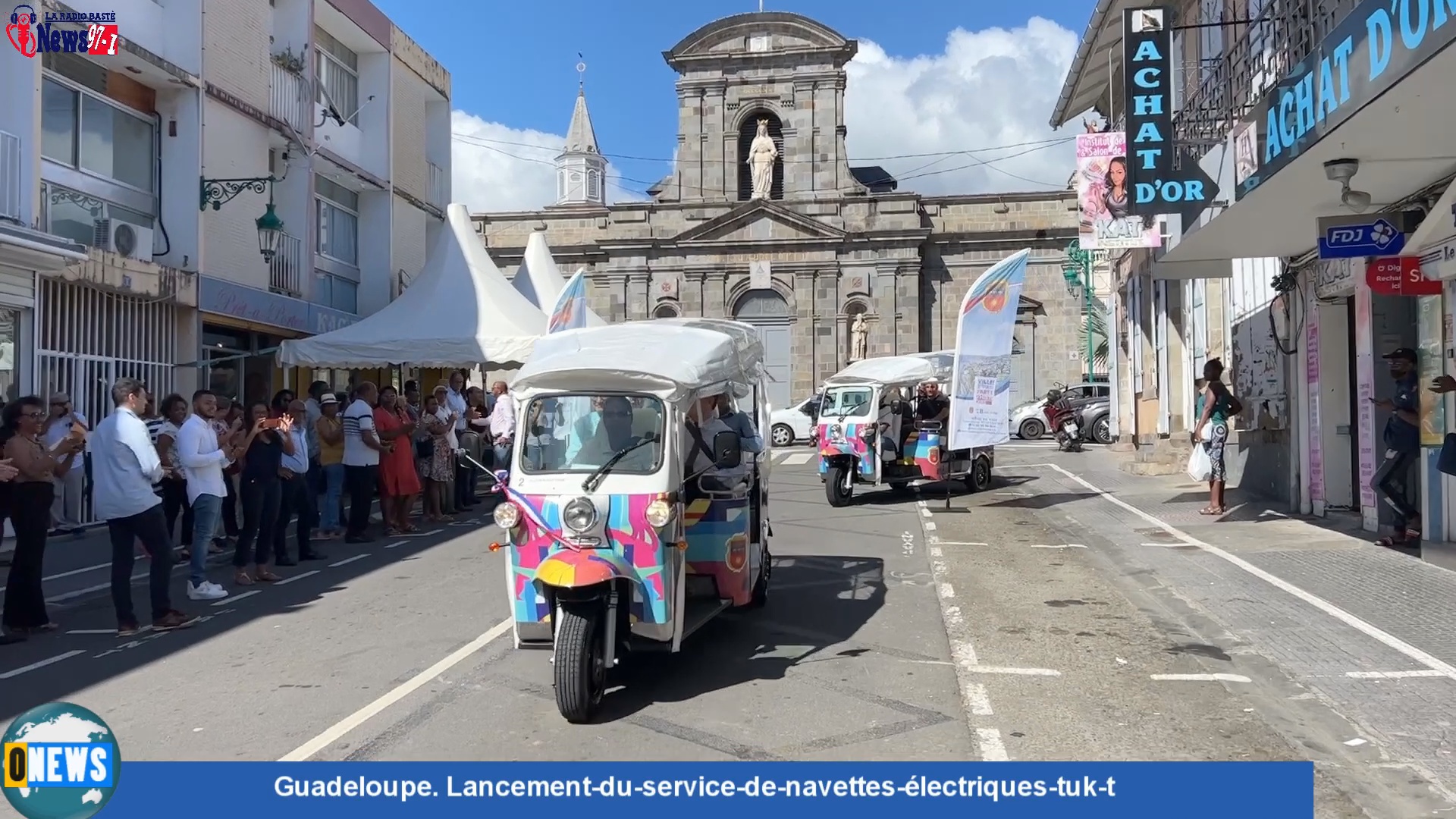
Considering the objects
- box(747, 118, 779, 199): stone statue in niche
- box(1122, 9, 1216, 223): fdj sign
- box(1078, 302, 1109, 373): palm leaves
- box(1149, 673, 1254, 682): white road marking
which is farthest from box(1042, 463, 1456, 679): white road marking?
box(747, 118, 779, 199): stone statue in niche

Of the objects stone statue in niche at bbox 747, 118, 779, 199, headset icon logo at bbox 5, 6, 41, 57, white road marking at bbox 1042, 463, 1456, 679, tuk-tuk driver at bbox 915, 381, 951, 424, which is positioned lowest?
white road marking at bbox 1042, 463, 1456, 679

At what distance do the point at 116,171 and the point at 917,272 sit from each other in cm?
3297

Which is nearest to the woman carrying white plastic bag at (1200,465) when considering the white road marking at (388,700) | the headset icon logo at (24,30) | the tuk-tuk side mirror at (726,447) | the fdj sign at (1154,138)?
the fdj sign at (1154,138)

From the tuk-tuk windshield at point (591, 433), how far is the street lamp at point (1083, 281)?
35.5 m

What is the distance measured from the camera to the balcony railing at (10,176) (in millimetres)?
13828

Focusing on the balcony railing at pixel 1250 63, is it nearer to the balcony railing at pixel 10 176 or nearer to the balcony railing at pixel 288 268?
the balcony railing at pixel 10 176

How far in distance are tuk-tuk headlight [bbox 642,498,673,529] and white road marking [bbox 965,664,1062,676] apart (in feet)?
6.98

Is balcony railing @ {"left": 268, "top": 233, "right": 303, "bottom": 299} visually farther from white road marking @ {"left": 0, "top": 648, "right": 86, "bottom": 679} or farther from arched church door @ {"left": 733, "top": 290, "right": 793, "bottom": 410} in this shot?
arched church door @ {"left": 733, "top": 290, "right": 793, "bottom": 410}

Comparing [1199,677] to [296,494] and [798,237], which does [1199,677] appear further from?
[798,237]

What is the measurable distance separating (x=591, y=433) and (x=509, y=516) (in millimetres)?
676

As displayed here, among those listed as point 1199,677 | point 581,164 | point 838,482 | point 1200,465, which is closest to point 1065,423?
point 838,482

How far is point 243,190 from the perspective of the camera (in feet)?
61.6

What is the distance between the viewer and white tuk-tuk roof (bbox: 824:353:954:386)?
17.9 m

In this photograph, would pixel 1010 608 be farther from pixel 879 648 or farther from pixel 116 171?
pixel 116 171
